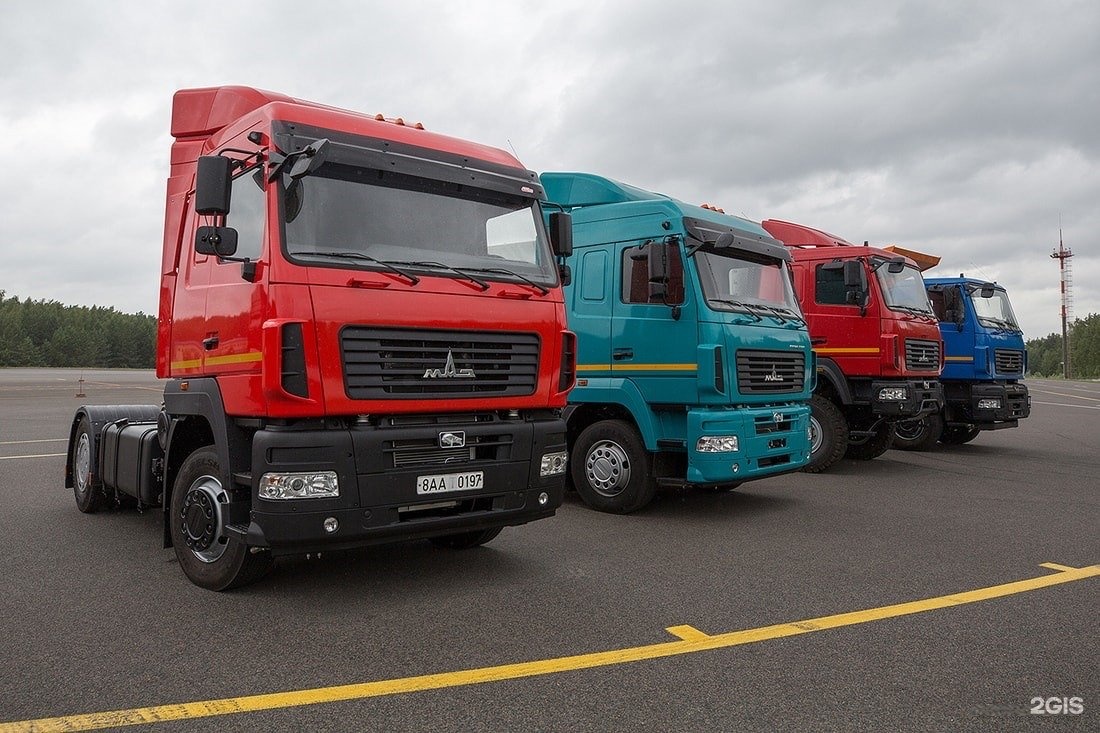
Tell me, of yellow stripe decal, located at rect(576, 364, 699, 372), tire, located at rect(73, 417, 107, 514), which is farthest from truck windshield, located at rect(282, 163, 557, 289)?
tire, located at rect(73, 417, 107, 514)

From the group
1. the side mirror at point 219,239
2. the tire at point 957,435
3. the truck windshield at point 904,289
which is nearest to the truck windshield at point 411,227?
the side mirror at point 219,239

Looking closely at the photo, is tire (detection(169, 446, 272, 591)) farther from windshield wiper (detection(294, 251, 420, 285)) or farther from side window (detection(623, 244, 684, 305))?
side window (detection(623, 244, 684, 305))

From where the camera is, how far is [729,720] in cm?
324

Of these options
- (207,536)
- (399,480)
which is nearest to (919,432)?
(399,480)

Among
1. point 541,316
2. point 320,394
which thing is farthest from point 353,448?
point 541,316

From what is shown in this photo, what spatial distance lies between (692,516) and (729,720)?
452 centimetres

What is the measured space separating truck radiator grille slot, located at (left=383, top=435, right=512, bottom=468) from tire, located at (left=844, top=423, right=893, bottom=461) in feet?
25.7

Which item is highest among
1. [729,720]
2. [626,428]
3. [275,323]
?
[275,323]

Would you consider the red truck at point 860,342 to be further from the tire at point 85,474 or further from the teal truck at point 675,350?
the tire at point 85,474

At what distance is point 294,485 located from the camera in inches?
172

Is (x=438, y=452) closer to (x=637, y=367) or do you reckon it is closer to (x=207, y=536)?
(x=207, y=536)

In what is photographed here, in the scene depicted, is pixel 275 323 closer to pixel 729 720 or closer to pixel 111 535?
pixel 729 720

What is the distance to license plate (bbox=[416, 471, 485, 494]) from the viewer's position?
475cm

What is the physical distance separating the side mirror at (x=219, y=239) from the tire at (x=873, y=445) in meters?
9.20
